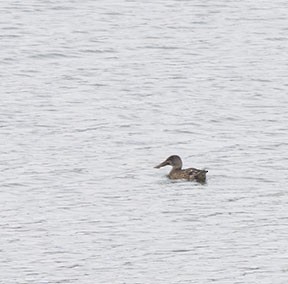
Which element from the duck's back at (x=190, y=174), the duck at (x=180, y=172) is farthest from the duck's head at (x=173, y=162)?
the duck's back at (x=190, y=174)

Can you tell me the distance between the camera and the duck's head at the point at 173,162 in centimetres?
2350

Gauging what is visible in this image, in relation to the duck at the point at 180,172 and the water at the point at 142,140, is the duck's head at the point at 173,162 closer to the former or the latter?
the duck at the point at 180,172

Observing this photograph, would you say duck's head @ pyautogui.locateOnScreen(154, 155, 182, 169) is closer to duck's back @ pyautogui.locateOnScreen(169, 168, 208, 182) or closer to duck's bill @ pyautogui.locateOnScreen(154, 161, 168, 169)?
duck's bill @ pyautogui.locateOnScreen(154, 161, 168, 169)

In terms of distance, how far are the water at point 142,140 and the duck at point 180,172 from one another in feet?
0.55

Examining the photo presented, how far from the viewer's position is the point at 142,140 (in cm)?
2564

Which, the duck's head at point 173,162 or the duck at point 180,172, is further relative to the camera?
the duck's head at point 173,162

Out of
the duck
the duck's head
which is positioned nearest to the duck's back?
the duck

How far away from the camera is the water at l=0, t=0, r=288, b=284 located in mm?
18250

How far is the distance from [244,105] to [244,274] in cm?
1167

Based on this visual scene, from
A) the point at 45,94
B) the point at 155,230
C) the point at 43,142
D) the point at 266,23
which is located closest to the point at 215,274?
the point at 155,230

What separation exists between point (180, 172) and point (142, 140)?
95.3 inches

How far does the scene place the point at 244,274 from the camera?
17.4 m

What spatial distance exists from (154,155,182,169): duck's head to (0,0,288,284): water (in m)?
0.19

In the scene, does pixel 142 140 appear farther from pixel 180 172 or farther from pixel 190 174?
pixel 190 174
